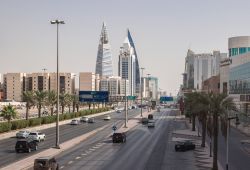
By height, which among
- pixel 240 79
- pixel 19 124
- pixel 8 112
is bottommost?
pixel 19 124

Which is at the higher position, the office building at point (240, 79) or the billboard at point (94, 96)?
the office building at point (240, 79)

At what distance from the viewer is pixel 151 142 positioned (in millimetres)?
66875

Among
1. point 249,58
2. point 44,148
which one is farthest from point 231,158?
point 249,58

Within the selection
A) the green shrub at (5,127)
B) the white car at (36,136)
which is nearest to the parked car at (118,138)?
the white car at (36,136)

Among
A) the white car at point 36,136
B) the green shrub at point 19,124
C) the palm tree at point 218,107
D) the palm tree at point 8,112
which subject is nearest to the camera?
the palm tree at point 218,107

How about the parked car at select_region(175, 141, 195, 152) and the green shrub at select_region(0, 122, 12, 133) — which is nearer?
the parked car at select_region(175, 141, 195, 152)

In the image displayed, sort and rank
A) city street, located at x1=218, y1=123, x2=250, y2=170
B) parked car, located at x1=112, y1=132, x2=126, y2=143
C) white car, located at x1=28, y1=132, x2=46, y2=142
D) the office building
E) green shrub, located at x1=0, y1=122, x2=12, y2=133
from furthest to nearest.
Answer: the office building, green shrub, located at x1=0, y1=122, x2=12, y2=133, parked car, located at x1=112, y1=132, x2=126, y2=143, white car, located at x1=28, y1=132, x2=46, y2=142, city street, located at x1=218, y1=123, x2=250, y2=170

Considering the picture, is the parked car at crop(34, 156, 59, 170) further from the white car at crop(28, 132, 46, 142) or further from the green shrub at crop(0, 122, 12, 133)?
the green shrub at crop(0, 122, 12, 133)

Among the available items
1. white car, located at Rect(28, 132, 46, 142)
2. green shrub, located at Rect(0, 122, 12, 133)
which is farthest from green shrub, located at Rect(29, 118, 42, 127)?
white car, located at Rect(28, 132, 46, 142)

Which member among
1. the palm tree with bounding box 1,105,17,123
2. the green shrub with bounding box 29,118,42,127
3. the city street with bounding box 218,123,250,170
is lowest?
the city street with bounding box 218,123,250,170

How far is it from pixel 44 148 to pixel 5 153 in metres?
6.23

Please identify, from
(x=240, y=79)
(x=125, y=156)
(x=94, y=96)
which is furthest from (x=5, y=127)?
(x=240, y=79)

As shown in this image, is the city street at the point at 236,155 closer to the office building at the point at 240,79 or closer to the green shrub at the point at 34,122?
the green shrub at the point at 34,122

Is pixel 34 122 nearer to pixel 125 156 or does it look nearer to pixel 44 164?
pixel 125 156
